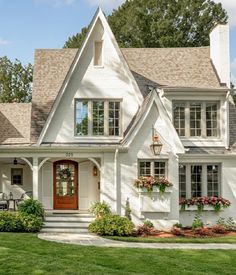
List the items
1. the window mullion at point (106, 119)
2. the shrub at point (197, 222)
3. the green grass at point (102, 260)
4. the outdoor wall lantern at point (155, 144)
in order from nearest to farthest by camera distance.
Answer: the green grass at point (102, 260)
the outdoor wall lantern at point (155, 144)
the shrub at point (197, 222)
the window mullion at point (106, 119)

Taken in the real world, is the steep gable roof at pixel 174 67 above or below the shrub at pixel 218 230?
above

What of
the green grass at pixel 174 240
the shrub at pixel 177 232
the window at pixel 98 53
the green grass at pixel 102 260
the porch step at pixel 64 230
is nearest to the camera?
the green grass at pixel 102 260

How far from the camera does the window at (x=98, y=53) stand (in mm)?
20734

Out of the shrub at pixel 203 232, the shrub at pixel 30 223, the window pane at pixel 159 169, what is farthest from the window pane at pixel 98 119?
the shrub at pixel 203 232

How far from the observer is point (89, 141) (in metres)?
20.3

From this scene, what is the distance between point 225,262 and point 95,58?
1118 centimetres

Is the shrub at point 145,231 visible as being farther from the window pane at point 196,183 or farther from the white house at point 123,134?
the window pane at point 196,183

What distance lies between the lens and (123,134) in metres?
20.4

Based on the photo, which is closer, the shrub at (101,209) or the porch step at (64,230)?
the porch step at (64,230)

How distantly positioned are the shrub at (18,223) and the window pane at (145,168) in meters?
4.60

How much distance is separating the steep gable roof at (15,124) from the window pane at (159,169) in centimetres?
558

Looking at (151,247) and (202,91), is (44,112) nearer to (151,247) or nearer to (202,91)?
(202,91)

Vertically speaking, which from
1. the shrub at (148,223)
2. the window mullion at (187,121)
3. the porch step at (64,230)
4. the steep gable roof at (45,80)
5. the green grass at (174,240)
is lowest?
the green grass at (174,240)

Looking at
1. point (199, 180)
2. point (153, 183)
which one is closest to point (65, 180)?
point (153, 183)
